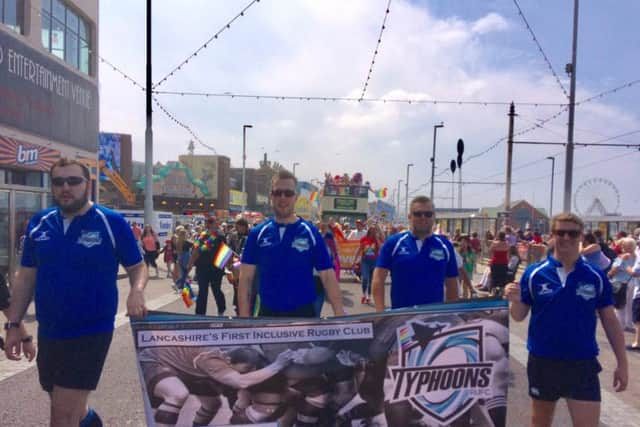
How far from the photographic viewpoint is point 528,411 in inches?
186

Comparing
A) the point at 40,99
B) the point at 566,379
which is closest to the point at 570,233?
the point at 566,379

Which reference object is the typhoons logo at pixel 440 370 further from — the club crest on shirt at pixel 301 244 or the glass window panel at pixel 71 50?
the glass window panel at pixel 71 50

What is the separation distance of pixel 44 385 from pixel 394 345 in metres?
2.03

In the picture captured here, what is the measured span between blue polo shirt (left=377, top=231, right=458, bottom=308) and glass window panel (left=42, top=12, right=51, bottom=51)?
17.3 meters

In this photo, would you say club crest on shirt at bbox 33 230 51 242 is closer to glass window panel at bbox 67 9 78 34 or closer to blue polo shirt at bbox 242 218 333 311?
blue polo shirt at bbox 242 218 333 311

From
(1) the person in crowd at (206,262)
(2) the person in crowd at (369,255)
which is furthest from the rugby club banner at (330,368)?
(2) the person in crowd at (369,255)

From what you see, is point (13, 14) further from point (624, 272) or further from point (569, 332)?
point (569, 332)

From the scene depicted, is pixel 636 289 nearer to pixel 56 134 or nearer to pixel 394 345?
pixel 394 345

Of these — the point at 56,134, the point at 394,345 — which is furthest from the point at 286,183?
the point at 56,134

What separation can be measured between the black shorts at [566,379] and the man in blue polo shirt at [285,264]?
1319mm

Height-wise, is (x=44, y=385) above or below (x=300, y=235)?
below

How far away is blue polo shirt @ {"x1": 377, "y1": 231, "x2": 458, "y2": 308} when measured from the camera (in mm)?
4020

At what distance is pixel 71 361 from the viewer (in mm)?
2984

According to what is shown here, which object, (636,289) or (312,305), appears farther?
(636,289)
